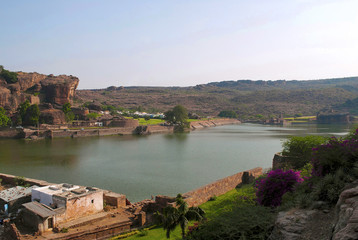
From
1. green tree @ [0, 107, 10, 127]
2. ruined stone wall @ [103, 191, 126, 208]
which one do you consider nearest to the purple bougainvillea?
ruined stone wall @ [103, 191, 126, 208]

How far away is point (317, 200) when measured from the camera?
22.9ft

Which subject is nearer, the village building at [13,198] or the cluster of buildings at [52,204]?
the cluster of buildings at [52,204]

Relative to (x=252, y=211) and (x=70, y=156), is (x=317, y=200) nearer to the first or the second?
(x=252, y=211)

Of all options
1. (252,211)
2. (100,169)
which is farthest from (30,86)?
(252,211)

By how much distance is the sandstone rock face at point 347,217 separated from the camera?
463 centimetres

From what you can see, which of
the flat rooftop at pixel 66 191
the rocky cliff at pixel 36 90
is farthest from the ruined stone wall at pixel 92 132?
the flat rooftop at pixel 66 191

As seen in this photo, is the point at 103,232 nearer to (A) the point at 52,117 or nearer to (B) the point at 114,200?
(B) the point at 114,200

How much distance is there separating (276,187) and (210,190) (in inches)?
200

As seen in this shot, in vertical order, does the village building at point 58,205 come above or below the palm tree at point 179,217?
below

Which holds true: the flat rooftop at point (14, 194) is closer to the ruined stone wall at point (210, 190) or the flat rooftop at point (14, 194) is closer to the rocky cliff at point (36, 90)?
the ruined stone wall at point (210, 190)

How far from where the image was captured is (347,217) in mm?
5043

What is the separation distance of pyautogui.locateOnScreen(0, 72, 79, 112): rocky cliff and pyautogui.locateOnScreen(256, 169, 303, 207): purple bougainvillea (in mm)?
57495

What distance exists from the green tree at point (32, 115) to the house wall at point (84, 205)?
149ft

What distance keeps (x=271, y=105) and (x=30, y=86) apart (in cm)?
9827
